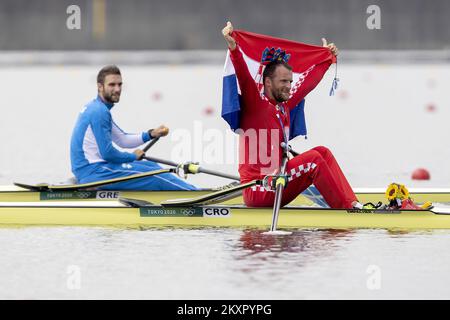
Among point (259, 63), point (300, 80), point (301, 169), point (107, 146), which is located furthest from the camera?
point (107, 146)

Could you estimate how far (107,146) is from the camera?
543 inches

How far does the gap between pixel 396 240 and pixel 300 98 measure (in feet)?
6.44

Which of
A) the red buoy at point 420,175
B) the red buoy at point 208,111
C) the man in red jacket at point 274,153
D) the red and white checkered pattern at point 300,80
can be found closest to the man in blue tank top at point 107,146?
the red and white checkered pattern at point 300,80

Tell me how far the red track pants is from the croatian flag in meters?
0.61

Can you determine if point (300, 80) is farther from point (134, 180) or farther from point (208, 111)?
point (208, 111)

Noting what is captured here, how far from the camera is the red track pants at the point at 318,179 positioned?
40.3 feet

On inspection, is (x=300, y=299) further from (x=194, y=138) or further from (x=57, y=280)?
(x=194, y=138)

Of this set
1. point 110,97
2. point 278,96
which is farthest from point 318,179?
point 110,97

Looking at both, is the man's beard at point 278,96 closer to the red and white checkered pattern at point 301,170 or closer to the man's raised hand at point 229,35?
the red and white checkered pattern at point 301,170

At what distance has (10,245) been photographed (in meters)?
11.6

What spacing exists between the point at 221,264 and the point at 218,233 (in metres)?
1.51

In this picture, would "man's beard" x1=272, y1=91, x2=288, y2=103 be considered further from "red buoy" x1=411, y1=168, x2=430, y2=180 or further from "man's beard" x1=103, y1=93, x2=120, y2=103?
"red buoy" x1=411, y1=168, x2=430, y2=180
